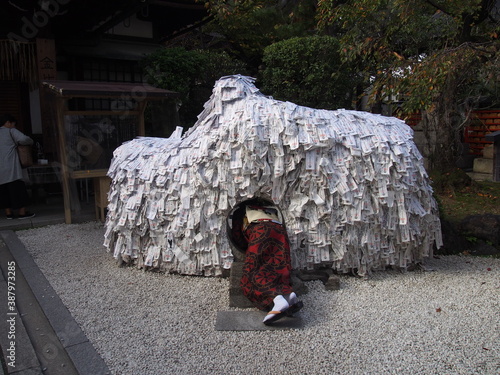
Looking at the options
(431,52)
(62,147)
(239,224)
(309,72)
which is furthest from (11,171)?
(431,52)

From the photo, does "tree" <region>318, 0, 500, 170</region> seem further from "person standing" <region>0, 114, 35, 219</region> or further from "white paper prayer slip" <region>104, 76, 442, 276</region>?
"person standing" <region>0, 114, 35, 219</region>

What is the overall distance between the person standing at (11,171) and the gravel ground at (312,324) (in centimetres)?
278

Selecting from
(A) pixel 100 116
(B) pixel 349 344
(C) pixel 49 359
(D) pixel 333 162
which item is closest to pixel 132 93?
(A) pixel 100 116

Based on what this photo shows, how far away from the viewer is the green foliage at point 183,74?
9844 millimetres

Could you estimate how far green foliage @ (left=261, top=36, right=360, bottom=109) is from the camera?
905 centimetres

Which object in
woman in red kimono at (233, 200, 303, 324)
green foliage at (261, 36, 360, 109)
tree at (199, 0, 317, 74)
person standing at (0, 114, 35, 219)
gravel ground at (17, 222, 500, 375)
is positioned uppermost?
tree at (199, 0, 317, 74)

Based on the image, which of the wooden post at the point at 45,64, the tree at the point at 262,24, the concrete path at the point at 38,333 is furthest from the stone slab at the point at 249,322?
the tree at the point at 262,24

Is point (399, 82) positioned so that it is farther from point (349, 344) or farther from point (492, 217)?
point (349, 344)

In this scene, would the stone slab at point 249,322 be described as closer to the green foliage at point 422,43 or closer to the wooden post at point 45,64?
the green foliage at point 422,43

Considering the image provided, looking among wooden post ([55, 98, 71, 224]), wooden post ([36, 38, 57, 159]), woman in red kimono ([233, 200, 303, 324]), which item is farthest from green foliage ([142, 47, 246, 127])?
woman in red kimono ([233, 200, 303, 324])

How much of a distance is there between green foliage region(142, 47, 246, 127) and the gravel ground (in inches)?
228

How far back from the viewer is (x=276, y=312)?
349 cm

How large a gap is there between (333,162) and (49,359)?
3112 millimetres

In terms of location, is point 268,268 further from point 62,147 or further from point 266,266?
point 62,147
